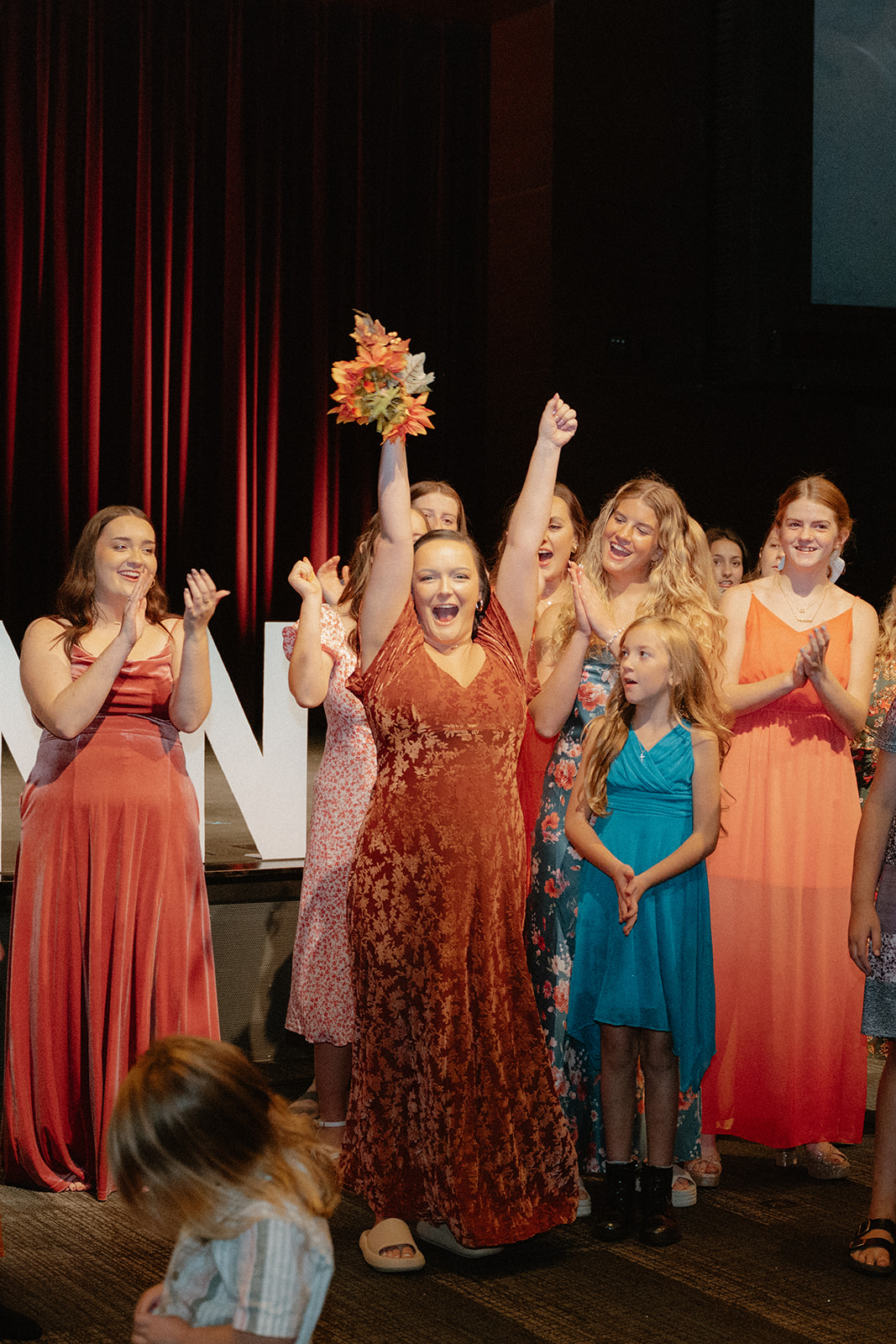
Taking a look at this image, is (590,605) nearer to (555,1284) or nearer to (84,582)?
(84,582)

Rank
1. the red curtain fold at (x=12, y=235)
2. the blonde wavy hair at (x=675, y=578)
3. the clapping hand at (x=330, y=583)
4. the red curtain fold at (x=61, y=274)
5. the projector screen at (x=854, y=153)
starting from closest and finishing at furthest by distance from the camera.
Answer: the blonde wavy hair at (x=675, y=578)
the clapping hand at (x=330, y=583)
the projector screen at (x=854, y=153)
the red curtain fold at (x=12, y=235)
the red curtain fold at (x=61, y=274)

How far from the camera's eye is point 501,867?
298 cm

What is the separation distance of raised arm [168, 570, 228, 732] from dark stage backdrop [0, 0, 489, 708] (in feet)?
11.8

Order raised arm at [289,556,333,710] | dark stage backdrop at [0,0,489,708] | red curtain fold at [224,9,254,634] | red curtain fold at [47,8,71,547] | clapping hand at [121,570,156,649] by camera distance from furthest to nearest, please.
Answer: red curtain fold at [224,9,254,634]
dark stage backdrop at [0,0,489,708]
red curtain fold at [47,8,71,547]
raised arm at [289,556,333,710]
clapping hand at [121,570,156,649]

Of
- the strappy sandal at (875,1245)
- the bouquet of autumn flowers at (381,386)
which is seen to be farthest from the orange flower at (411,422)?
the strappy sandal at (875,1245)

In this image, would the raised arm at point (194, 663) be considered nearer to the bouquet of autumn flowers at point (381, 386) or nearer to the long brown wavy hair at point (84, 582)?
the long brown wavy hair at point (84, 582)

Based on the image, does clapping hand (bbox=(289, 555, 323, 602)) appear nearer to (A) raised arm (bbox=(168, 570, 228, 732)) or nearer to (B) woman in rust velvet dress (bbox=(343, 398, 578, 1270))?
(A) raised arm (bbox=(168, 570, 228, 732))

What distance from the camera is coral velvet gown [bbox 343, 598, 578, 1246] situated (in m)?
2.91

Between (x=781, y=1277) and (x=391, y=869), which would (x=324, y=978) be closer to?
(x=391, y=869)

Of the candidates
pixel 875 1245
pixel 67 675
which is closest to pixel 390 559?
pixel 67 675

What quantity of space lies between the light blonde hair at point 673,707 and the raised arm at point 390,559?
63 centimetres

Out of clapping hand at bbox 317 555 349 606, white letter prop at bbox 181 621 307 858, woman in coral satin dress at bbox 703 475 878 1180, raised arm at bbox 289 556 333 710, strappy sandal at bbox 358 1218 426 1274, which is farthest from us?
white letter prop at bbox 181 621 307 858

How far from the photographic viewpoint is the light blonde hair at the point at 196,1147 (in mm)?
1598

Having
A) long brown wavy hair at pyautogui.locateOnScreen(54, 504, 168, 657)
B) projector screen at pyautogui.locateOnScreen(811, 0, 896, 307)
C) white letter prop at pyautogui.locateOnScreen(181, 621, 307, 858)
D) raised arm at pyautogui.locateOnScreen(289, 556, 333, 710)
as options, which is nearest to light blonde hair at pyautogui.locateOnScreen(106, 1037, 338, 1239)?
raised arm at pyautogui.locateOnScreen(289, 556, 333, 710)
